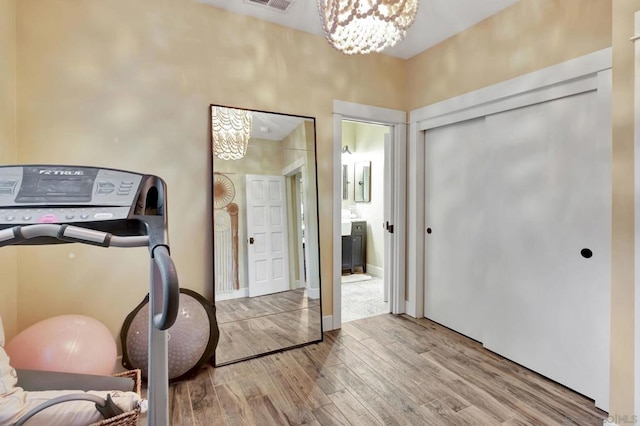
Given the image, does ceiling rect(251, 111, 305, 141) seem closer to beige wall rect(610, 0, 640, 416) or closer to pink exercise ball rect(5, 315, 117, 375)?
pink exercise ball rect(5, 315, 117, 375)

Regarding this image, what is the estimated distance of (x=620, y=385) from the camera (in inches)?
64.8

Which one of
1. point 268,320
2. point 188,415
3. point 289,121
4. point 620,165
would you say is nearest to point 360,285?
point 268,320

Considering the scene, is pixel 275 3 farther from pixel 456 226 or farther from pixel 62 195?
pixel 456 226

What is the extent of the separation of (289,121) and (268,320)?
5.56 ft

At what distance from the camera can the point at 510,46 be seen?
2438 millimetres

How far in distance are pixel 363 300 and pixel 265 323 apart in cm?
162

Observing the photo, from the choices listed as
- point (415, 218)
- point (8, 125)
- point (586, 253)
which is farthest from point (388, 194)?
point (8, 125)

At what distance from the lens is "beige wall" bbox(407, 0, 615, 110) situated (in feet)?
6.62

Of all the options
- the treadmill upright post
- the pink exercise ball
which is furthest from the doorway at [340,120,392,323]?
the treadmill upright post

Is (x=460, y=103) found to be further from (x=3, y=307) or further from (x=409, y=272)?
(x=3, y=307)

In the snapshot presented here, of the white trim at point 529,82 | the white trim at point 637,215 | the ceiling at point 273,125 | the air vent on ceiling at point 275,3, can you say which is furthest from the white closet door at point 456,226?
the air vent on ceiling at point 275,3

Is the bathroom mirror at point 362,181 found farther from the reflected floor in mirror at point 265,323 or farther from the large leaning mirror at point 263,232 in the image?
the reflected floor in mirror at point 265,323

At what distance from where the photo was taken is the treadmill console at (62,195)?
2.91 feet

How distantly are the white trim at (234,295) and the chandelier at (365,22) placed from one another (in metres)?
1.89
